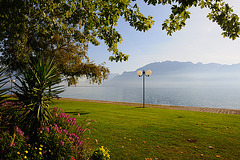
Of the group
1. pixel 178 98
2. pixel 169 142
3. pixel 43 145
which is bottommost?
pixel 178 98

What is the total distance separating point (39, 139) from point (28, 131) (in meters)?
0.53

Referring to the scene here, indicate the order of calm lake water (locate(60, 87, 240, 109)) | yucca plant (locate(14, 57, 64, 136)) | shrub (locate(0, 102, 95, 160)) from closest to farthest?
shrub (locate(0, 102, 95, 160))
yucca plant (locate(14, 57, 64, 136))
calm lake water (locate(60, 87, 240, 109))

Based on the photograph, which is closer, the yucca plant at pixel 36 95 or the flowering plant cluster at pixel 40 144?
the flowering plant cluster at pixel 40 144

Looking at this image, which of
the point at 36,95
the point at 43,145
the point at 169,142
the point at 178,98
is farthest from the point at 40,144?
the point at 178,98

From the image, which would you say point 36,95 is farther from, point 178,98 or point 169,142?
point 178,98

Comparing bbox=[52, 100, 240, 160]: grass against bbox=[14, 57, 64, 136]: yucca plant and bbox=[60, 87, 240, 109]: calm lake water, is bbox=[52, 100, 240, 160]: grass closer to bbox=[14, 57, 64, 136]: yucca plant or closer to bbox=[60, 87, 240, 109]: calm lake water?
bbox=[14, 57, 64, 136]: yucca plant

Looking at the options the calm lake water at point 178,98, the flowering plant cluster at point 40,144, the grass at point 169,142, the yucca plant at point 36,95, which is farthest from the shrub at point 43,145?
the calm lake water at point 178,98

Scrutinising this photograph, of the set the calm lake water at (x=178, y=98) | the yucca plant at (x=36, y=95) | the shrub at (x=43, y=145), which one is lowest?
the calm lake water at (x=178, y=98)

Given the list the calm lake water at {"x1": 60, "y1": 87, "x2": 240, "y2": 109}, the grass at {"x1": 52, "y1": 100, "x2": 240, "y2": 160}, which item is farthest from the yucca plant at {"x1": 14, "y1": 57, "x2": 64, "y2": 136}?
the calm lake water at {"x1": 60, "y1": 87, "x2": 240, "y2": 109}

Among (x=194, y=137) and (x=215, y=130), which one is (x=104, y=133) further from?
(x=215, y=130)

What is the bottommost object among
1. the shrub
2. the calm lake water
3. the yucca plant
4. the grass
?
the calm lake water

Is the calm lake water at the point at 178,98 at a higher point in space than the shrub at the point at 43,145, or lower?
lower

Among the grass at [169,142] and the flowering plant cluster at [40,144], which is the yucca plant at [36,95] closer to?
the flowering plant cluster at [40,144]

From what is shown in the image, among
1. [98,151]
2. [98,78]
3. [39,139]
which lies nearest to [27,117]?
[39,139]
